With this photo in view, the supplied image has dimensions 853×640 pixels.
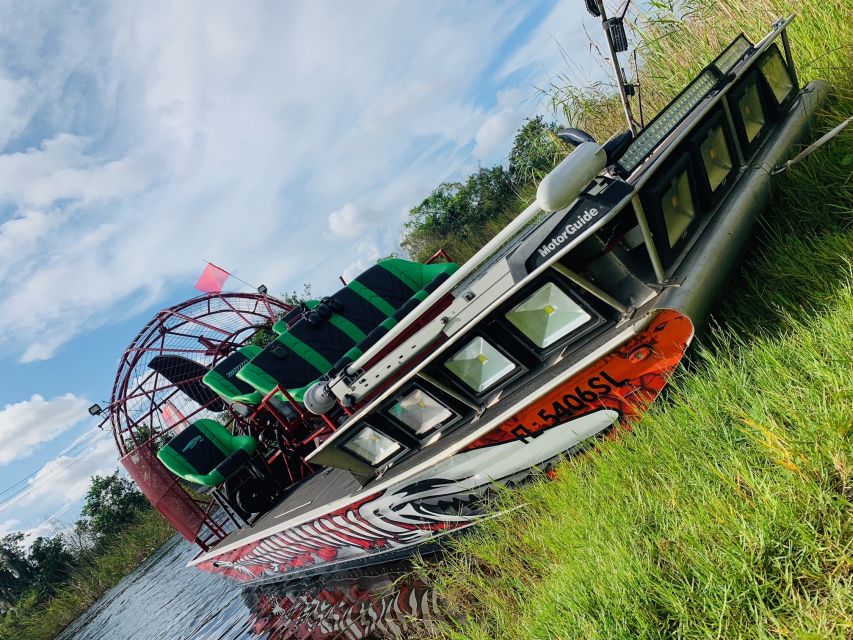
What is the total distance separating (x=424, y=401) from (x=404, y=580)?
1.64 metres

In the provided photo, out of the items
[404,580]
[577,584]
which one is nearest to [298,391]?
[404,580]

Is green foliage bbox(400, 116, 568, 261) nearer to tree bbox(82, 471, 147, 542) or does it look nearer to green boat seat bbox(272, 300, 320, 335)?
green boat seat bbox(272, 300, 320, 335)

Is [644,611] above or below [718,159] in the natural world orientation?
below

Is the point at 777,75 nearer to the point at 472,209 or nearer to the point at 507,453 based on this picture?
the point at 507,453

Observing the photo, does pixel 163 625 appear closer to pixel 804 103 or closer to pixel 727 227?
pixel 727 227

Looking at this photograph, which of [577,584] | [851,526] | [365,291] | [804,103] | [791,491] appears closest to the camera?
[851,526]

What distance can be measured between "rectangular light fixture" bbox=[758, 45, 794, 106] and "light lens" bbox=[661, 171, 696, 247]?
1.32 meters

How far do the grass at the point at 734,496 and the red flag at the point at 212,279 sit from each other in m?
6.94

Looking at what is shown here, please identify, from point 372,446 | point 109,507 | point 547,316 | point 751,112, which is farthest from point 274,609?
point 109,507

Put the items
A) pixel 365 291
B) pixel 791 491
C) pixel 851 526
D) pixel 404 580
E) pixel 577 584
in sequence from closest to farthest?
pixel 851 526, pixel 791 491, pixel 577 584, pixel 404 580, pixel 365 291

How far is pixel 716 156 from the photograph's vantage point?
10.1 ft

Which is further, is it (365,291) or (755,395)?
(365,291)

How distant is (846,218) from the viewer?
2.88 meters

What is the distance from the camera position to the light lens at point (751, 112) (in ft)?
11.0
